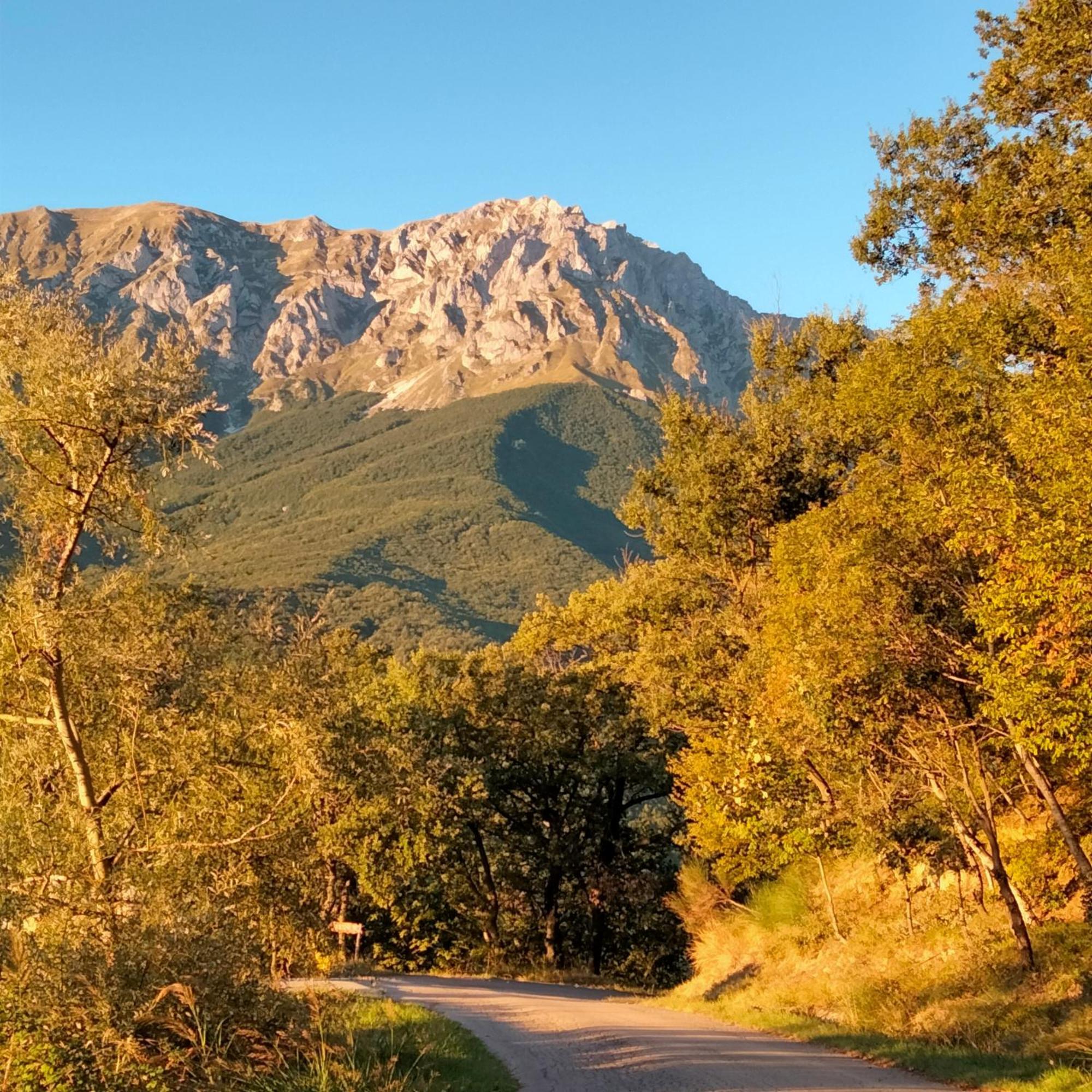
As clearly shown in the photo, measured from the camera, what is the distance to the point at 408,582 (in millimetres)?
173375

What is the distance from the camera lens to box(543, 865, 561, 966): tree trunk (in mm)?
36031

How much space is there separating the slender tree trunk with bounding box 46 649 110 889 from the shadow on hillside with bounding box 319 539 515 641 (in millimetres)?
135785

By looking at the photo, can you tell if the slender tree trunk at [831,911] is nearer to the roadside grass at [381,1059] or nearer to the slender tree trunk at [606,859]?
the roadside grass at [381,1059]

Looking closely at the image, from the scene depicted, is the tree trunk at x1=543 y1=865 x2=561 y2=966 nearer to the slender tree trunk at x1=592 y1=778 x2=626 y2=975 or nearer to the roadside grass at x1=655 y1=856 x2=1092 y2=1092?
the slender tree trunk at x1=592 y1=778 x2=626 y2=975

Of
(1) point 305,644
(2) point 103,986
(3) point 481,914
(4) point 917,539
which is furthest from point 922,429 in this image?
(3) point 481,914

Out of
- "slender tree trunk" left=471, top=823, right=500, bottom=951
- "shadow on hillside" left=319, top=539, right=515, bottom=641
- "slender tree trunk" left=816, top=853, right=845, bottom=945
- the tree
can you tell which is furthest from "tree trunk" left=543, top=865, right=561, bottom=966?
"shadow on hillside" left=319, top=539, right=515, bottom=641

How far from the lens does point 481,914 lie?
3781 centimetres

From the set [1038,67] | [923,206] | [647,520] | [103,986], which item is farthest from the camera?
[647,520]

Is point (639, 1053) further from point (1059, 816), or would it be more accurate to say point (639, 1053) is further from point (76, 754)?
point (76, 754)

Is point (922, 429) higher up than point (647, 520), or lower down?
lower down

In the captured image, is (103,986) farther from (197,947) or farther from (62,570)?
(62,570)

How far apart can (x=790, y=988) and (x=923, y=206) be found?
18741 millimetres

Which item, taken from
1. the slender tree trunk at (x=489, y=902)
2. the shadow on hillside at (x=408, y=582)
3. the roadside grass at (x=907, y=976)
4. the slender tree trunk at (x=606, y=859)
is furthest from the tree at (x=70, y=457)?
the shadow on hillside at (x=408, y=582)

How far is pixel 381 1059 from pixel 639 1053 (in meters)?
3.44
